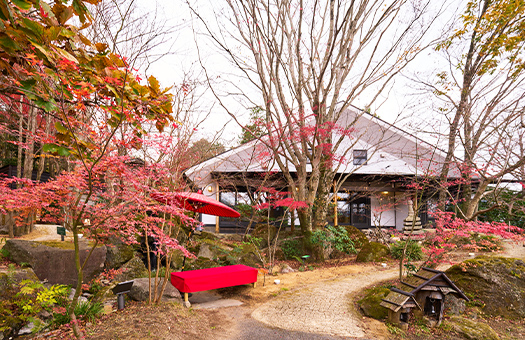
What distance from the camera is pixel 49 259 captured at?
609 cm

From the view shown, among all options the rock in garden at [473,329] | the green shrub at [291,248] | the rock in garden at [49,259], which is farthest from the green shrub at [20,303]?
the green shrub at [291,248]

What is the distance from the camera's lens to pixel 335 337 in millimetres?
4262

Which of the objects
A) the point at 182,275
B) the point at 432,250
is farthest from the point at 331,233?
the point at 182,275

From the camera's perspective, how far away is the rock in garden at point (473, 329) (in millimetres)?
4277

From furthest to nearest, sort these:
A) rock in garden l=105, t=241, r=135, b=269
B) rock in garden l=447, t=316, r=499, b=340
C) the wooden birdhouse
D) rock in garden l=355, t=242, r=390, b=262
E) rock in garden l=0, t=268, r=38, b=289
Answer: rock in garden l=355, t=242, r=390, b=262
rock in garden l=105, t=241, r=135, b=269
the wooden birdhouse
rock in garden l=0, t=268, r=38, b=289
rock in garden l=447, t=316, r=499, b=340

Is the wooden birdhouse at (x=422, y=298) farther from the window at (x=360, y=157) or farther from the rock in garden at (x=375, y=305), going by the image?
the window at (x=360, y=157)

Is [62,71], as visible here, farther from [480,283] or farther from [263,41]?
[480,283]

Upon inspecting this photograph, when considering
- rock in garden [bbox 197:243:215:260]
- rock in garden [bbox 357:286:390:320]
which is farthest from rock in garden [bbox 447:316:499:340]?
rock in garden [bbox 197:243:215:260]

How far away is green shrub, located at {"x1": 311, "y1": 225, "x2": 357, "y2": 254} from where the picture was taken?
9.64m

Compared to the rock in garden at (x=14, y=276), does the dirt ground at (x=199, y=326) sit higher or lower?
lower

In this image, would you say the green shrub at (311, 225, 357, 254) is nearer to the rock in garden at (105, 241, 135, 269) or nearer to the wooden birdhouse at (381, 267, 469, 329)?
the wooden birdhouse at (381, 267, 469, 329)

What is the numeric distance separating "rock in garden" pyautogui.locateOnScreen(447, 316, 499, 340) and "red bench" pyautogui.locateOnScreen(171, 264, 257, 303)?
4.05m

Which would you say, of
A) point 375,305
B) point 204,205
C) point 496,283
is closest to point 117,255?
point 204,205

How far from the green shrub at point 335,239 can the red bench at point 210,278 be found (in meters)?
3.79
